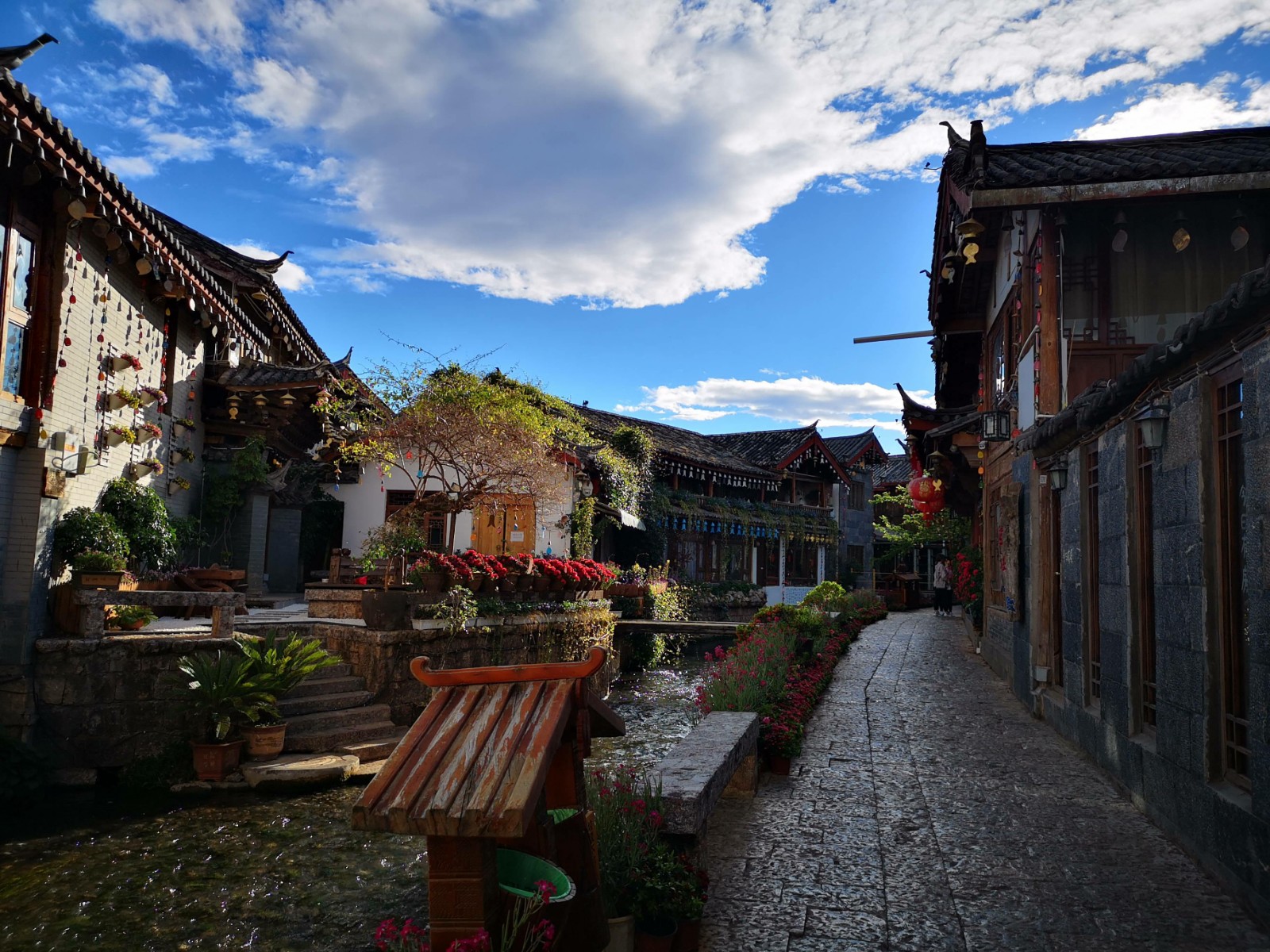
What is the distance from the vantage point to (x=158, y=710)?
8695 mm

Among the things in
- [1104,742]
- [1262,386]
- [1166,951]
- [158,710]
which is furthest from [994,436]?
[158,710]

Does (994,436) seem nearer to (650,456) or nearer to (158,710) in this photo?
(158,710)

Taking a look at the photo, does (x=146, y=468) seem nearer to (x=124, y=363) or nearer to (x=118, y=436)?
(x=118, y=436)

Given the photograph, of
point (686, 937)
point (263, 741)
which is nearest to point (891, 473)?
point (263, 741)

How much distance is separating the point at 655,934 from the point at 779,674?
5201 mm

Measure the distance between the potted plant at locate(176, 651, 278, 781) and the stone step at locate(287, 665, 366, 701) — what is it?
2.95 feet

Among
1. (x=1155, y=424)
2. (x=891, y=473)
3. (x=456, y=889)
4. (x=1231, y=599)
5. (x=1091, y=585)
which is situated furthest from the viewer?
(x=891, y=473)

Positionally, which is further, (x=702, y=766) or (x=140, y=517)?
(x=140, y=517)

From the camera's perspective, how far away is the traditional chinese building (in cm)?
426

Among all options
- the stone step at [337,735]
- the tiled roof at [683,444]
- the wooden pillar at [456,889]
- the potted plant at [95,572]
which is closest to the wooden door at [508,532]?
the tiled roof at [683,444]

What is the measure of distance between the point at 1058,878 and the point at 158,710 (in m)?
8.17

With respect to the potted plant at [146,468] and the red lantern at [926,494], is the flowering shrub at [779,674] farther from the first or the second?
the potted plant at [146,468]

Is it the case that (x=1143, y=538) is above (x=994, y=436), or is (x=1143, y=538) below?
below

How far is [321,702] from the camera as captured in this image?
9.88 m
